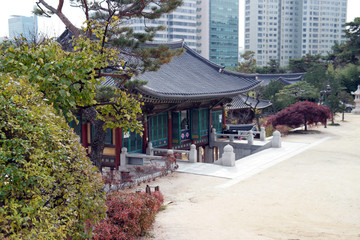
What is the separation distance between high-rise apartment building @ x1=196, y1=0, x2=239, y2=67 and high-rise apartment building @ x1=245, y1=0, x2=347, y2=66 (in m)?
10.8

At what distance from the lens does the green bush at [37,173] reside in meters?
4.17

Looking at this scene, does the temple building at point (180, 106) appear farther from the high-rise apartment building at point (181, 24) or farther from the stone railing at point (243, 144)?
the high-rise apartment building at point (181, 24)

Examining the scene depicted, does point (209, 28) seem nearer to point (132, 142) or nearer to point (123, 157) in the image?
point (132, 142)

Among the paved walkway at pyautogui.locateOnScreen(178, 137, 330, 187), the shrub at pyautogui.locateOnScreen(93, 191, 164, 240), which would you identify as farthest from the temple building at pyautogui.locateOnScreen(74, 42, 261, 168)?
the shrub at pyautogui.locateOnScreen(93, 191, 164, 240)

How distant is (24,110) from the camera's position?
14.9ft

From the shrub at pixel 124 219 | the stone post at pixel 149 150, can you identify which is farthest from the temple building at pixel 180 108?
the shrub at pixel 124 219

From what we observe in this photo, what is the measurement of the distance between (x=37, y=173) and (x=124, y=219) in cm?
415

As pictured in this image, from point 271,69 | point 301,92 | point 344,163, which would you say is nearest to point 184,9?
point 271,69

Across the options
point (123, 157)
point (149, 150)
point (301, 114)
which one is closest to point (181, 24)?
point (301, 114)

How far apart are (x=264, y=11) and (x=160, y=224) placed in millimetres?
118687

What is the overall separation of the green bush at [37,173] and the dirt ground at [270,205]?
13.4ft

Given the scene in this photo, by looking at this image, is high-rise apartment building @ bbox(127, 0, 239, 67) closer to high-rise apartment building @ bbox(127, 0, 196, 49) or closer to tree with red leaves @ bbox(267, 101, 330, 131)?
high-rise apartment building @ bbox(127, 0, 196, 49)

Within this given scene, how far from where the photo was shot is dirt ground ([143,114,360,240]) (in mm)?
9078

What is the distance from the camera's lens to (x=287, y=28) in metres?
122
